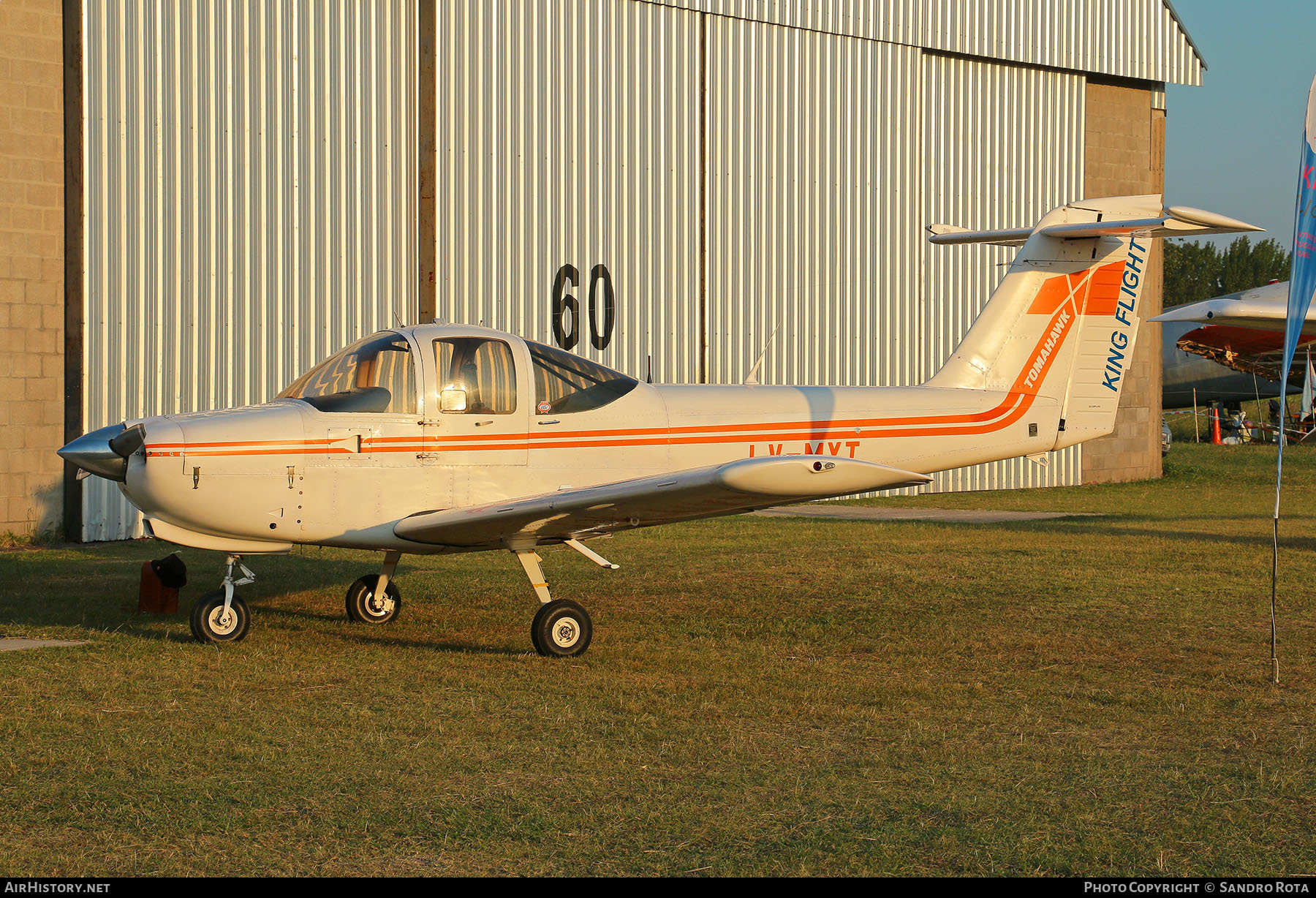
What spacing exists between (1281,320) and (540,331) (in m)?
9.17

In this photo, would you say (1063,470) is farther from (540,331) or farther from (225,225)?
(225,225)

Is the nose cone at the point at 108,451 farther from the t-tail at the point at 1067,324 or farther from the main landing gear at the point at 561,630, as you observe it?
the t-tail at the point at 1067,324

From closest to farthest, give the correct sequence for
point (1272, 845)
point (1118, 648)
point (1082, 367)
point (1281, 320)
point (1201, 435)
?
point (1272, 845) → point (1118, 648) → point (1082, 367) → point (1281, 320) → point (1201, 435)

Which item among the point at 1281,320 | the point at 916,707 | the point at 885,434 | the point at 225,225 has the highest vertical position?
the point at 225,225

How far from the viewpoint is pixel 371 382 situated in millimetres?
7879

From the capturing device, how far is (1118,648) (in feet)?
26.0

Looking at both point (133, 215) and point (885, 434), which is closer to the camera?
point (885, 434)

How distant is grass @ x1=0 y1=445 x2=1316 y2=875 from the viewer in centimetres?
424

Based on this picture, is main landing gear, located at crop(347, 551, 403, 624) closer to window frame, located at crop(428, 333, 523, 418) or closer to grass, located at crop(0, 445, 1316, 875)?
grass, located at crop(0, 445, 1316, 875)

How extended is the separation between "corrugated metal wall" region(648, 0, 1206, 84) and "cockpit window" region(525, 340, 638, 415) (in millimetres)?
11219

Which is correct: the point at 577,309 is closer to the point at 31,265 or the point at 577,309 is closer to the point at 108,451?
the point at 31,265

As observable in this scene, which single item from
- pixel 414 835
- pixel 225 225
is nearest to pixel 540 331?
pixel 225 225

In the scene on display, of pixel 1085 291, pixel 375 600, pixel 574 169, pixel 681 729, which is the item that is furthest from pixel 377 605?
pixel 574 169

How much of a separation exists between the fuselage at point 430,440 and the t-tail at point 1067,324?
170cm
